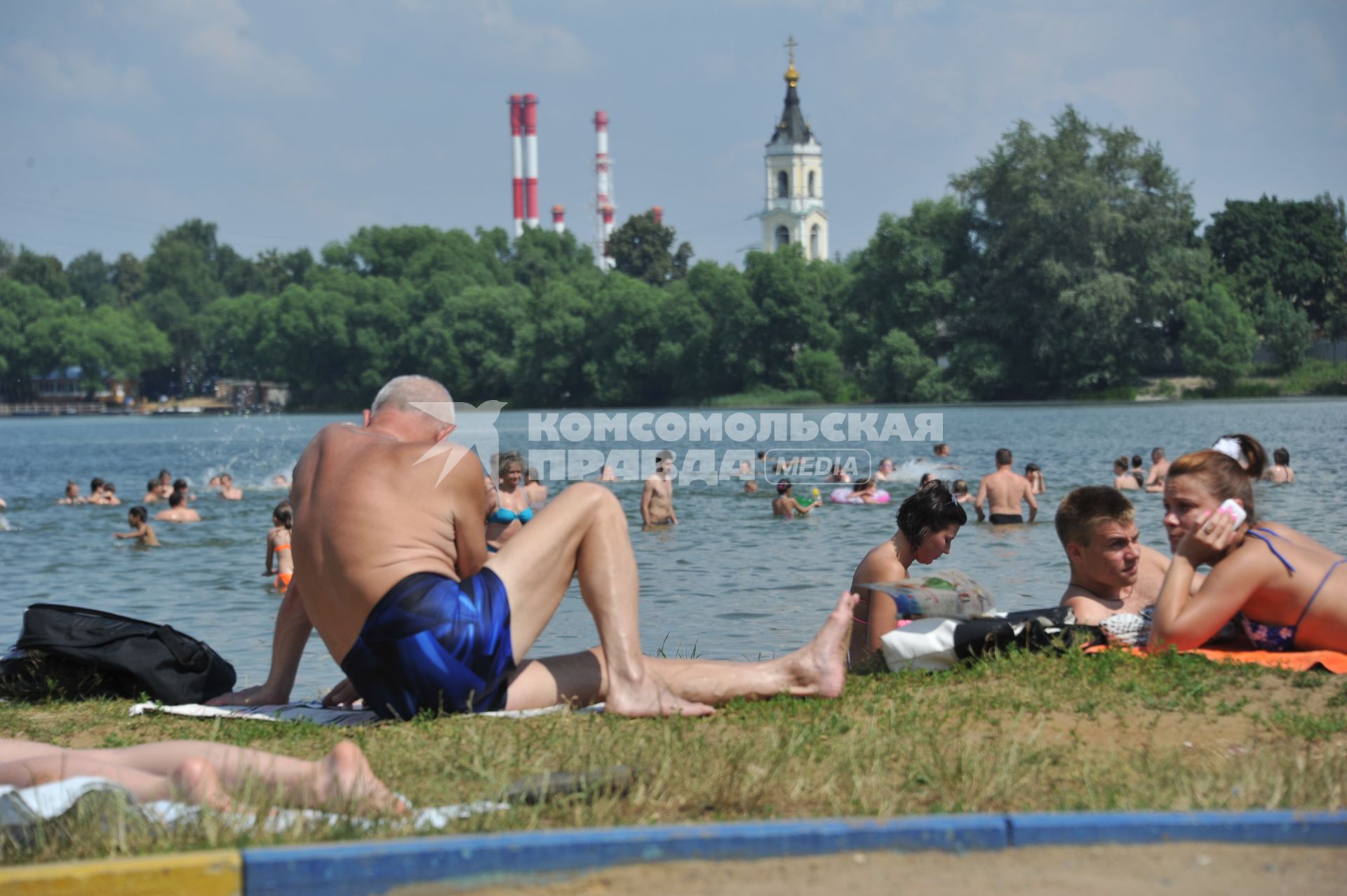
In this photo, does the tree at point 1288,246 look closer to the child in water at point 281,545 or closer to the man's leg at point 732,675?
the child in water at point 281,545

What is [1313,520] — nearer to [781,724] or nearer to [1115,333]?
[781,724]

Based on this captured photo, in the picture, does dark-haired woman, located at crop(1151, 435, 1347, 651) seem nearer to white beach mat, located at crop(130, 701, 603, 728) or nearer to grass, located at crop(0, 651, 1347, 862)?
grass, located at crop(0, 651, 1347, 862)

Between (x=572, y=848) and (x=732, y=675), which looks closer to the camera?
(x=572, y=848)

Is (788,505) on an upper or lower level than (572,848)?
lower

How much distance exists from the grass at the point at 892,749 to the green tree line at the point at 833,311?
57.7 metres

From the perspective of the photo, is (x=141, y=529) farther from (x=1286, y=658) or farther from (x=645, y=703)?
(x=1286, y=658)

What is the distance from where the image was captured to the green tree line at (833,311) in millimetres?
61844

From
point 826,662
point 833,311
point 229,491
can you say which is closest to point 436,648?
point 826,662

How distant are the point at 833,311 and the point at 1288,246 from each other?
25.2 metres

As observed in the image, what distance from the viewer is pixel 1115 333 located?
60875mm

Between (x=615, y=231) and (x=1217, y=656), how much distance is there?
379 ft

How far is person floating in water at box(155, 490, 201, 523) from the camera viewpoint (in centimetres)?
2123

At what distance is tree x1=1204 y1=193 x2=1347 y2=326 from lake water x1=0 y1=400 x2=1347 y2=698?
33.9 metres

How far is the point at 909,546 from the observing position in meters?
6.52
